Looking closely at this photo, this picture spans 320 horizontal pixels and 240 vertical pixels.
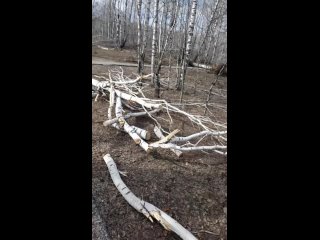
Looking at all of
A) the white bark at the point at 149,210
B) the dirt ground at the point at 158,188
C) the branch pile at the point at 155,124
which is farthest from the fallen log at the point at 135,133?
the white bark at the point at 149,210

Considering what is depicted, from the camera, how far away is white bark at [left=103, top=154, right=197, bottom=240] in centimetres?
202

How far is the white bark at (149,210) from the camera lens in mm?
2023

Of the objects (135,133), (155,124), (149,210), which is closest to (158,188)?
(149,210)

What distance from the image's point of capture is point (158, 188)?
103 inches

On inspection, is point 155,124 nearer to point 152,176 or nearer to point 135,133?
point 135,133

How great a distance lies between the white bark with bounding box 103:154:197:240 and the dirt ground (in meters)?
0.05

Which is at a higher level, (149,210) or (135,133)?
(135,133)

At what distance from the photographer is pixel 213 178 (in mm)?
2986

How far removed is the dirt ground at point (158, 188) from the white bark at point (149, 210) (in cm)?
5

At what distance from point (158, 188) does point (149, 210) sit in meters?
0.42

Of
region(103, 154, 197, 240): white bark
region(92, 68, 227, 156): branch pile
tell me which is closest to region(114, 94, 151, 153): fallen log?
region(92, 68, 227, 156): branch pile

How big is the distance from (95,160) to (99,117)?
4.13ft

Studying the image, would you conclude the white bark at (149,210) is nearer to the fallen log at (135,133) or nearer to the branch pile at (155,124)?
the fallen log at (135,133)
